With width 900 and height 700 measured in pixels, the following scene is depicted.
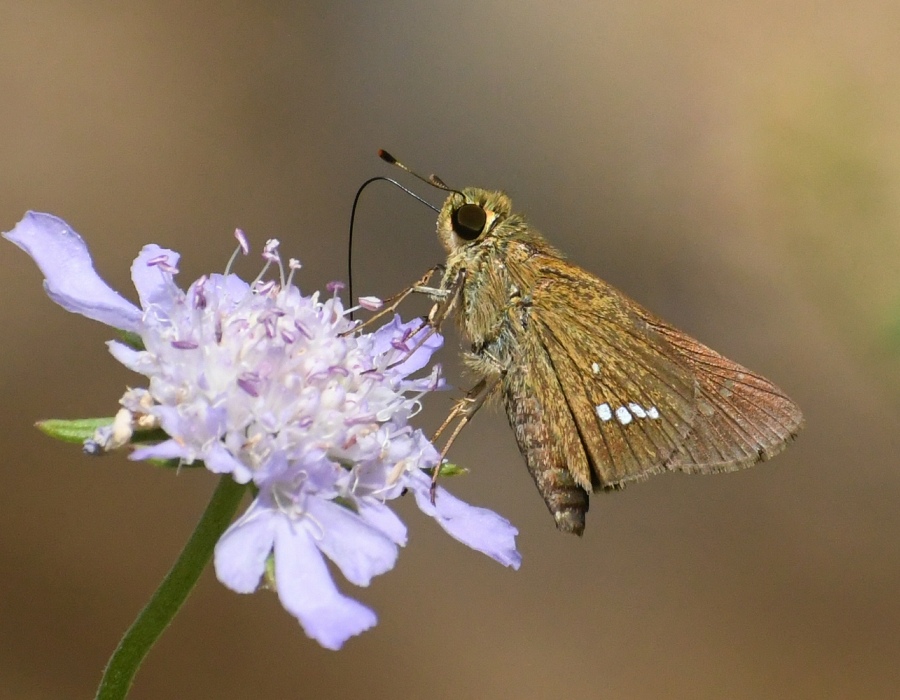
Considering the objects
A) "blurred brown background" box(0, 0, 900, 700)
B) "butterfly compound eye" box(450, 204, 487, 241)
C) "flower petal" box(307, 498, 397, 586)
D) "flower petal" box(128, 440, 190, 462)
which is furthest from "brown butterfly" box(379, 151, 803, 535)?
"blurred brown background" box(0, 0, 900, 700)

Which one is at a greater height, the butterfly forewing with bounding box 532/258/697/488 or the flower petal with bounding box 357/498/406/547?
the butterfly forewing with bounding box 532/258/697/488

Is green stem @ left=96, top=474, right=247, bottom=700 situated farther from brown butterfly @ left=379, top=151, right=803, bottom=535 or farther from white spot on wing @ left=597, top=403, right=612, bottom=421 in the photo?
white spot on wing @ left=597, top=403, right=612, bottom=421

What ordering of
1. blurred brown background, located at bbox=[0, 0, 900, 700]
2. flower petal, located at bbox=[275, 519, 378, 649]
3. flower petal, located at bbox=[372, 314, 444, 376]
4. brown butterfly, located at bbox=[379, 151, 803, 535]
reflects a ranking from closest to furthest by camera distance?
Result: flower petal, located at bbox=[275, 519, 378, 649]
flower petal, located at bbox=[372, 314, 444, 376]
brown butterfly, located at bbox=[379, 151, 803, 535]
blurred brown background, located at bbox=[0, 0, 900, 700]

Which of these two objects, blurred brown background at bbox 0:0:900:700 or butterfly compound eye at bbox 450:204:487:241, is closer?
butterfly compound eye at bbox 450:204:487:241

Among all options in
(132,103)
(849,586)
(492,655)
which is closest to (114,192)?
(132,103)

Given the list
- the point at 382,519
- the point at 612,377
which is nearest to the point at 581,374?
the point at 612,377

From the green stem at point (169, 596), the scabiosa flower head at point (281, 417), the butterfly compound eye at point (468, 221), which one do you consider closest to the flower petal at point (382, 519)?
the scabiosa flower head at point (281, 417)
